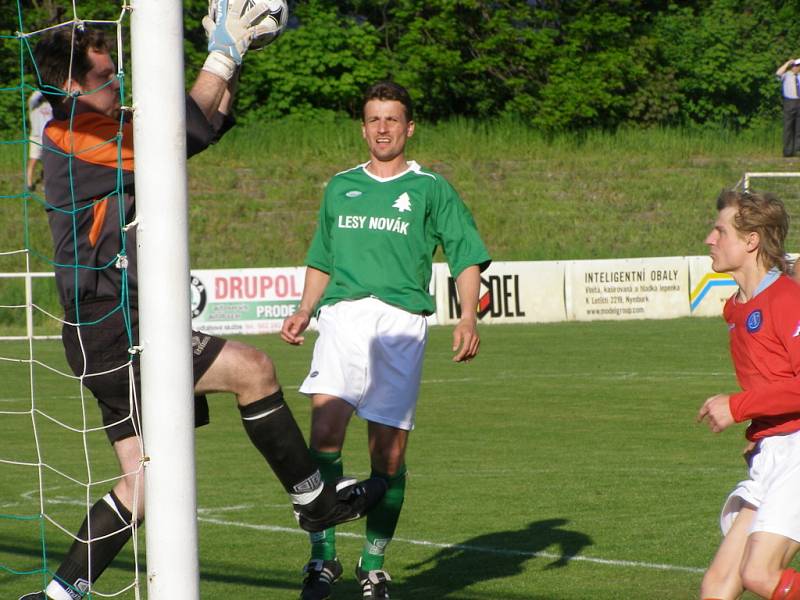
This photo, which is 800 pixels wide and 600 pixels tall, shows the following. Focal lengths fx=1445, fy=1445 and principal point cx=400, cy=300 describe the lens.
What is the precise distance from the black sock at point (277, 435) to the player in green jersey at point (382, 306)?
3.43 ft

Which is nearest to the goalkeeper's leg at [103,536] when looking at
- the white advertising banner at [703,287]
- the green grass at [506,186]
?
the white advertising banner at [703,287]

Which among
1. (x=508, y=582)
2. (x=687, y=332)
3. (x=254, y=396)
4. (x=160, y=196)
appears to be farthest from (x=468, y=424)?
(x=687, y=332)

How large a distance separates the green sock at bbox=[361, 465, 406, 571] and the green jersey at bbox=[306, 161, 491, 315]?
79 centimetres

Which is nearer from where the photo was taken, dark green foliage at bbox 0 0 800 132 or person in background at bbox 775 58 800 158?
person in background at bbox 775 58 800 158

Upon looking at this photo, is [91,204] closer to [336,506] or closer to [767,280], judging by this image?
[336,506]

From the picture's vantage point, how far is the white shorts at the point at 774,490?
181 inches

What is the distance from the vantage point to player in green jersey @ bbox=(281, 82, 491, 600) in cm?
621

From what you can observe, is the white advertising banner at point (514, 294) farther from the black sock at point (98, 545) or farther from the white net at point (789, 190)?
the black sock at point (98, 545)

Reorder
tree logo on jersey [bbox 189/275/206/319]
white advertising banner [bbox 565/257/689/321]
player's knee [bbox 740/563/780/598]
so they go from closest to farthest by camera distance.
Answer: player's knee [bbox 740/563/780/598] < tree logo on jersey [bbox 189/275/206/319] < white advertising banner [bbox 565/257/689/321]

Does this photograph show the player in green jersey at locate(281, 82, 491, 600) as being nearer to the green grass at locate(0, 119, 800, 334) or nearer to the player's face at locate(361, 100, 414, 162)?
the player's face at locate(361, 100, 414, 162)

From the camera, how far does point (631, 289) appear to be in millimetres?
24094

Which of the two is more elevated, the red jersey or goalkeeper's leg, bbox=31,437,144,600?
the red jersey

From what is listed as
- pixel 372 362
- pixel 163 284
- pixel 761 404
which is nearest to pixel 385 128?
pixel 372 362

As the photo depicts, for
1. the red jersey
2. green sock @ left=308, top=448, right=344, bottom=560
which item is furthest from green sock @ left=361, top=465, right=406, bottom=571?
the red jersey
